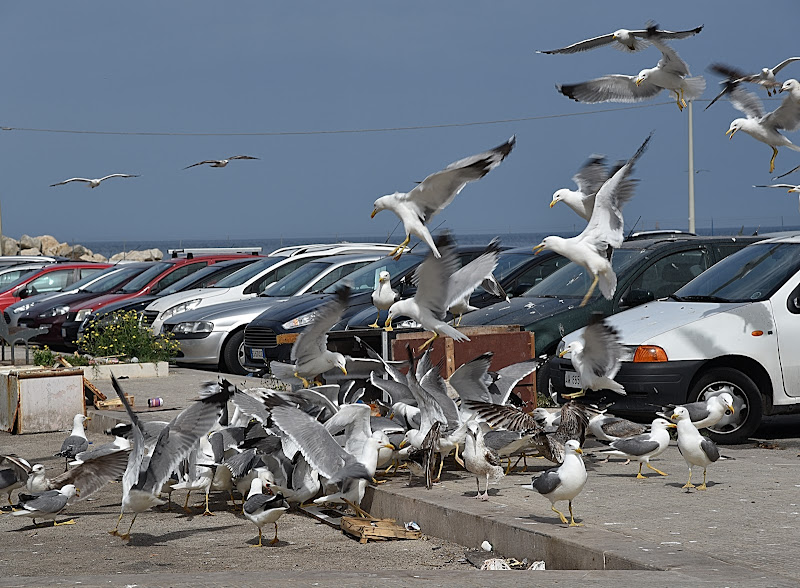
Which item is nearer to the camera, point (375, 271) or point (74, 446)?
point (74, 446)

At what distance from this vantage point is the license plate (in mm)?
9721

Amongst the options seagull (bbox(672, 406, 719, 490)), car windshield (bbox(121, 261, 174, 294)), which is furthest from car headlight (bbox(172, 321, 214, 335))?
seagull (bbox(672, 406, 719, 490))

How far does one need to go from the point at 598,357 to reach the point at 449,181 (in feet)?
6.16

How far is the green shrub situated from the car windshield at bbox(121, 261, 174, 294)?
5006 millimetres

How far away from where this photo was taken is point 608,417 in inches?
329

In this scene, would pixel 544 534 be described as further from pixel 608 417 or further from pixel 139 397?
pixel 139 397

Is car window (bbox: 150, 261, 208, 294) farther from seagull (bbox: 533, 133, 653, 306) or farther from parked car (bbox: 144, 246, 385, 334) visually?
seagull (bbox: 533, 133, 653, 306)

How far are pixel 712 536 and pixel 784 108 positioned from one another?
5.75 m

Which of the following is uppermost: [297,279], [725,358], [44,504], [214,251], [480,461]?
[214,251]

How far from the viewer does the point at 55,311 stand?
21.8 m

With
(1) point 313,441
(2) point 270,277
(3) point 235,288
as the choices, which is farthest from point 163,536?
(2) point 270,277

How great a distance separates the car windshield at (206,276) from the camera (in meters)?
20.3

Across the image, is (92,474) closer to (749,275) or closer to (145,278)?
(749,275)

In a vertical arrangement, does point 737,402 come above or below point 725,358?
below
